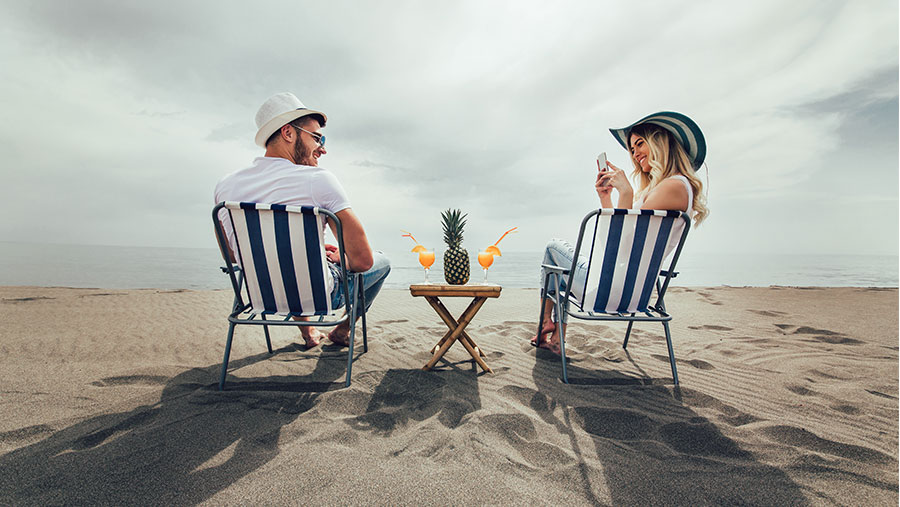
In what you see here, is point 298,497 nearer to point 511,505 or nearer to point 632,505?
point 511,505

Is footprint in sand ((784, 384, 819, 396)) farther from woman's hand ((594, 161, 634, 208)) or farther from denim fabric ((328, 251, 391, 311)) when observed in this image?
denim fabric ((328, 251, 391, 311))

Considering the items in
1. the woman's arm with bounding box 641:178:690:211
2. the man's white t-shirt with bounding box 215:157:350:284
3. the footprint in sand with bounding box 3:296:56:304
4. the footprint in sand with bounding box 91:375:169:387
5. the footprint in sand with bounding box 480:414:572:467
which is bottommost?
the footprint in sand with bounding box 480:414:572:467

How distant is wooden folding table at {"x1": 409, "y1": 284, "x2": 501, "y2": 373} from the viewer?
250 centimetres

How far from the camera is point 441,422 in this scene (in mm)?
1906

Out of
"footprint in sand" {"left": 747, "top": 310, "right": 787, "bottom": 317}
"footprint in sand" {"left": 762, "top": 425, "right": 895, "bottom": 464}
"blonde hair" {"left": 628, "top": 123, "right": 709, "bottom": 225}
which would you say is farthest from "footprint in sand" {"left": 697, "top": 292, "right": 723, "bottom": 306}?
"footprint in sand" {"left": 762, "top": 425, "right": 895, "bottom": 464}

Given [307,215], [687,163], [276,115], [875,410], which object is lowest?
[875,410]

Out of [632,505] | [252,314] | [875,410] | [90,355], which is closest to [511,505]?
[632,505]

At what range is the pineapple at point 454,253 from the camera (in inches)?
112

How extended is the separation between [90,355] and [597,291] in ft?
13.1

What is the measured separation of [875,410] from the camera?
2.07 metres

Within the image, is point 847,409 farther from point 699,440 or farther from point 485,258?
point 485,258

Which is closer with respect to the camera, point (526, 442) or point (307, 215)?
point (526, 442)

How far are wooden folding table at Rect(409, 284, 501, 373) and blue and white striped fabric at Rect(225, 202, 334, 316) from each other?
2.14ft

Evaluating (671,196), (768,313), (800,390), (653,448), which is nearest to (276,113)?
(671,196)
